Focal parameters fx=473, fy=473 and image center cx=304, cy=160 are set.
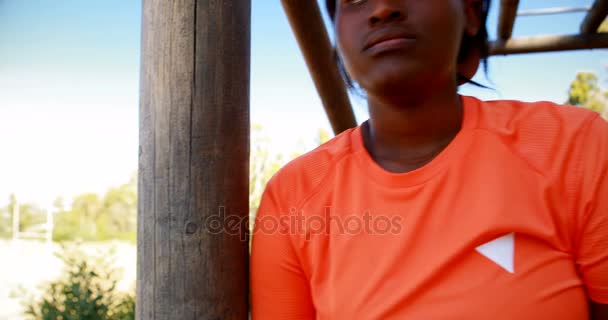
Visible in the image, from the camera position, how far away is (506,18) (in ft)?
12.6

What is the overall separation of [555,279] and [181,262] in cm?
80

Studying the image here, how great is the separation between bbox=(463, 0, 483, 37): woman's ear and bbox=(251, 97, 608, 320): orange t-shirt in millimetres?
209

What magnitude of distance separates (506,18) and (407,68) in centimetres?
324

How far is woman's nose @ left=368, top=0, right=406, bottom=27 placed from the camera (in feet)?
3.57

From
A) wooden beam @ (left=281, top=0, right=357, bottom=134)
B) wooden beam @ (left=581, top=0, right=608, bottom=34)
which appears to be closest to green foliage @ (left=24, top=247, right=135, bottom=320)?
wooden beam @ (left=281, top=0, right=357, bottom=134)

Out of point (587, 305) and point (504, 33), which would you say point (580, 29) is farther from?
point (587, 305)

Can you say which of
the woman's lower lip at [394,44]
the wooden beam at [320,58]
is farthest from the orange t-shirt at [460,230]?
the wooden beam at [320,58]

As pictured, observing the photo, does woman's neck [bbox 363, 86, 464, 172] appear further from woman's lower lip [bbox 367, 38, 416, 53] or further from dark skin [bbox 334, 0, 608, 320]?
woman's lower lip [bbox 367, 38, 416, 53]

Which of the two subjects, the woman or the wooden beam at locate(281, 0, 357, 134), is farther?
the wooden beam at locate(281, 0, 357, 134)

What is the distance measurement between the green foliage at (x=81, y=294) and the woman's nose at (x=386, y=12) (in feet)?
11.2

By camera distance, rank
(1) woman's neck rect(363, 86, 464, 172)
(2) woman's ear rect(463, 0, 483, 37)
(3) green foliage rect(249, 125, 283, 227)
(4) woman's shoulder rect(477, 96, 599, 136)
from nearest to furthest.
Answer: (4) woman's shoulder rect(477, 96, 599, 136)
(1) woman's neck rect(363, 86, 464, 172)
(2) woman's ear rect(463, 0, 483, 37)
(3) green foliage rect(249, 125, 283, 227)

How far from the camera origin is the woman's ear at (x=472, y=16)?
1.29 meters

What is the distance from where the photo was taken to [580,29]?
4.09 m

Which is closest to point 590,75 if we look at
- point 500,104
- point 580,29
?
point 580,29
